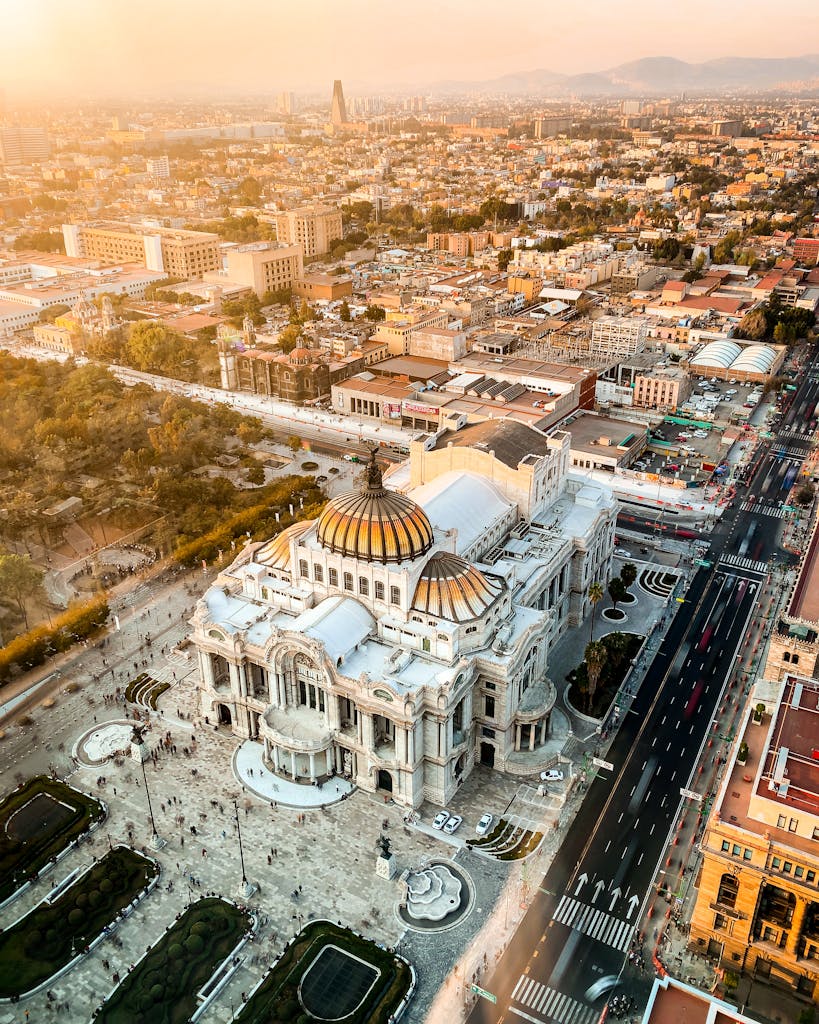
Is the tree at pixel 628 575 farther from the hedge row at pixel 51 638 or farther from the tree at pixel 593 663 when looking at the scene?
the hedge row at pixel 51 638

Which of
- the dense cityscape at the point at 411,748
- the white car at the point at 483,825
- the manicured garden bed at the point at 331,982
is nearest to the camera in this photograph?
the manicured garden bed at the point at 331,982

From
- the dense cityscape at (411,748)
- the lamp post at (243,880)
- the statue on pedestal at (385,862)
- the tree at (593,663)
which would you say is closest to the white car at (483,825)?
the dense cityscape at (411,748)

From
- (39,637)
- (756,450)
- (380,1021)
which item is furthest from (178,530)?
(756,450)

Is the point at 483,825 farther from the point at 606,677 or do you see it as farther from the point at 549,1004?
the point at 606,677

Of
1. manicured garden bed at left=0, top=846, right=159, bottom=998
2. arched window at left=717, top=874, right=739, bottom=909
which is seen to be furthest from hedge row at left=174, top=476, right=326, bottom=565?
arched window at left=717, top=874, right=739, bottom=909

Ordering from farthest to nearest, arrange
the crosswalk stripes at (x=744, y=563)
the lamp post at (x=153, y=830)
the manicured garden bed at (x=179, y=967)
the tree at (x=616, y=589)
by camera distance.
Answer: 1. the crosswalk stripes at (x=744, y=563)
2. the tree at (x=616, y=589)
3. the lamp post at (x=153, y=830)
4. the manicured garden bed at (x=179, y=967)

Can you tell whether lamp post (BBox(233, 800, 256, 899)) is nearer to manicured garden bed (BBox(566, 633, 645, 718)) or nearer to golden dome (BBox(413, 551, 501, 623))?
golden dome (BBox(413, 551, 501, 623))
